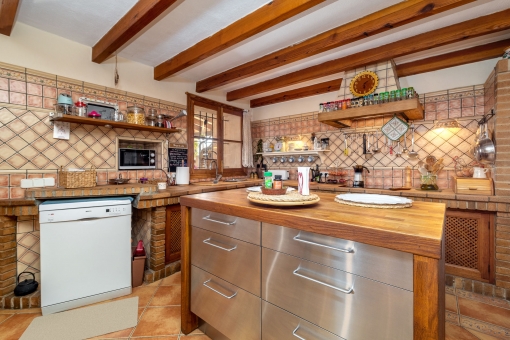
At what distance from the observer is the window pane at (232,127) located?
4262 mm

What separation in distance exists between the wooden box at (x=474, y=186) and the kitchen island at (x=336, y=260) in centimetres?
146

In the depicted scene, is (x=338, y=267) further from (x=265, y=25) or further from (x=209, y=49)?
(x=209, y=49)

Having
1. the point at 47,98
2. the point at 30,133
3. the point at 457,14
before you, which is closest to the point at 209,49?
the point at 47,98

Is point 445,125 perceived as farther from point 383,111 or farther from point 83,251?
point 83,251

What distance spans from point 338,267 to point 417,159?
2.80 m

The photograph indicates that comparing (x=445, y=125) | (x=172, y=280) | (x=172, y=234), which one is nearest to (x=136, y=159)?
(x=172, y=234)

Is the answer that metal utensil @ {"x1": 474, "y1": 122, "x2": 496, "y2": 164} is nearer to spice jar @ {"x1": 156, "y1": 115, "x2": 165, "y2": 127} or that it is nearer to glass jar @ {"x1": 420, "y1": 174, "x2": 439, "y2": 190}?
glass jar @ {"x1": 420, "y1": 174, "x2": 439, "y2": 190}

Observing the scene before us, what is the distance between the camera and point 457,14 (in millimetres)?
1965

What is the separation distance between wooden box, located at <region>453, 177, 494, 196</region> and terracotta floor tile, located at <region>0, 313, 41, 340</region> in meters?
3.97

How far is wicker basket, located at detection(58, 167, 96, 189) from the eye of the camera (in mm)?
2074

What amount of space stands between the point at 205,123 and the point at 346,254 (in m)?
3.38

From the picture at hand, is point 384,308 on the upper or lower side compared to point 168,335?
upper

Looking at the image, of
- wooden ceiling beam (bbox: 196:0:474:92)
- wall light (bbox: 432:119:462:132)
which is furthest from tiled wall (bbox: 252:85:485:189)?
wooden ceiling beam (bbox: 196:0:474:92)

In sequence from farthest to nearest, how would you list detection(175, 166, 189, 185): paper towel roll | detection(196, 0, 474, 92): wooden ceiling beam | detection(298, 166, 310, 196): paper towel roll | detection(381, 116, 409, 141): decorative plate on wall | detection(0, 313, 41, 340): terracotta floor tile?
1. detection(175, 166, 189, 185): paper towel roll
2. detection(381, 116, 409, 141): decorative plate on wall
3. detection(196, 0, 474, 92): wooden ceiling beam
4. detection(0, 313, 41, 340): terracotta floor tile
5. detection(298, 166, 310, 196): paper towel roll
